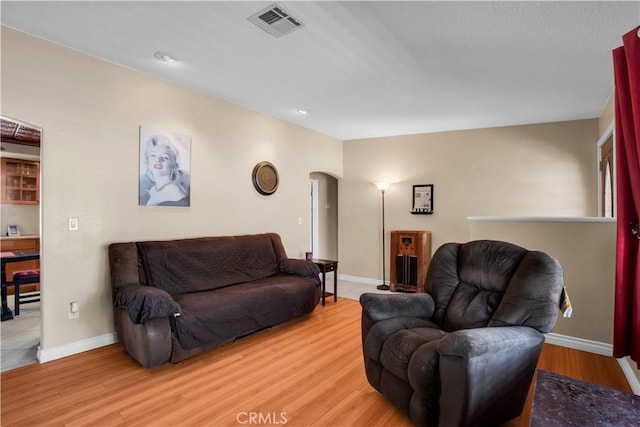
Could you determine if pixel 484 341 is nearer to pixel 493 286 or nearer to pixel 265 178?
pixel 493 286

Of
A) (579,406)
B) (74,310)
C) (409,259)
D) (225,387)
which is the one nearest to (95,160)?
(74,310)

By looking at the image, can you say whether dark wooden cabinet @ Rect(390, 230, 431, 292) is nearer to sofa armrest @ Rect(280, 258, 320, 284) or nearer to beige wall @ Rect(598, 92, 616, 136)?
sofa armrest @ Rect(280, 258, 320, 284)

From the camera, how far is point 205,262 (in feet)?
11.5

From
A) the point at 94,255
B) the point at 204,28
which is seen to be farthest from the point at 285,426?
the point at 204,28

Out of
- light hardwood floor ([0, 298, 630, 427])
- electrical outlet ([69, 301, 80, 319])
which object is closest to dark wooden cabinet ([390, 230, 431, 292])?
light hardwood floor ([0, 298, 630, 427])

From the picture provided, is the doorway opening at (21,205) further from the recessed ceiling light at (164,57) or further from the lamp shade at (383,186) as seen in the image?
the lamp shade at (383,186)

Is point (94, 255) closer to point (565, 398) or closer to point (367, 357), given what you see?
point (367, 357)

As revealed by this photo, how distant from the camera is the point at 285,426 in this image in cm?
195

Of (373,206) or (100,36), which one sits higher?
(100,36)

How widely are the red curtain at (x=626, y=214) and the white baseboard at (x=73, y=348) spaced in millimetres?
4127

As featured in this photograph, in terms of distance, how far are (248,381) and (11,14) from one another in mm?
3213

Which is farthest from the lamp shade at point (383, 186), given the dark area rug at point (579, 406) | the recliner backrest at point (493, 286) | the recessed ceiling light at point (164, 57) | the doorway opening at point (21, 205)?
the doorway opening at point (21, 205)

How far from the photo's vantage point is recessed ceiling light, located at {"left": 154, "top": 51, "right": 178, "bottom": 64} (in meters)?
2.83

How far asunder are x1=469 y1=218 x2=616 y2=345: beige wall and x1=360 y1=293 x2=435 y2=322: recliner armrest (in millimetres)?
1714
